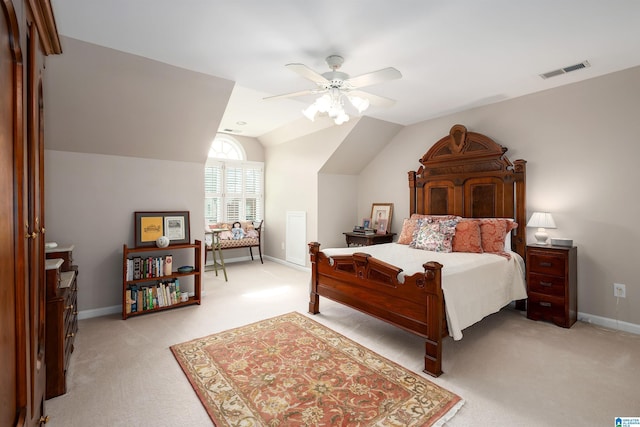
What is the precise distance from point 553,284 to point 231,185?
213 inches

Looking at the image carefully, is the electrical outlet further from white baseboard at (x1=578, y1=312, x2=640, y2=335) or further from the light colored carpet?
the light colored carpet

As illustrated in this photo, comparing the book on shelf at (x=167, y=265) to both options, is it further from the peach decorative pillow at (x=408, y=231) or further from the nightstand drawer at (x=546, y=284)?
the nightstand drawer at (x=546, y=284)

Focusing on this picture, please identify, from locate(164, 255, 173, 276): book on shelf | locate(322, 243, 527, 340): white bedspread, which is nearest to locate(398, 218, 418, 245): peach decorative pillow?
locate(322, 243, 527, 340): white bedspread

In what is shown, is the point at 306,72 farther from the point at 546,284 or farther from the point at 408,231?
the point at 546,284

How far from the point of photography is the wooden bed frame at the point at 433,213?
7.71 ft

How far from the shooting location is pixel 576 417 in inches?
72.7

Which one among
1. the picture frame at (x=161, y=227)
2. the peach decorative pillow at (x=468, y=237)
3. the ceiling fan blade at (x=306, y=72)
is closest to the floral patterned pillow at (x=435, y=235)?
the peach decorative pillow at (x=468, y=237)

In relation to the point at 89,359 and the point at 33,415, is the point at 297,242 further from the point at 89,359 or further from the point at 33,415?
the point at 33,415

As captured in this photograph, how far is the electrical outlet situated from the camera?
10.1 ft

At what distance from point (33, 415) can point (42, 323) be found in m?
0.60

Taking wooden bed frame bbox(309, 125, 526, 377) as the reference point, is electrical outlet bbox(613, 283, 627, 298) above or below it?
below

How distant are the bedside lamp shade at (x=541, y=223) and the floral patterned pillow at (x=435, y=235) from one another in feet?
Answer: 2.57

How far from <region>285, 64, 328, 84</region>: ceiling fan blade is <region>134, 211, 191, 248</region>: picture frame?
2534 mm

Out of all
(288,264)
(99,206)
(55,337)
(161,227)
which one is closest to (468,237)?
(288,264)
